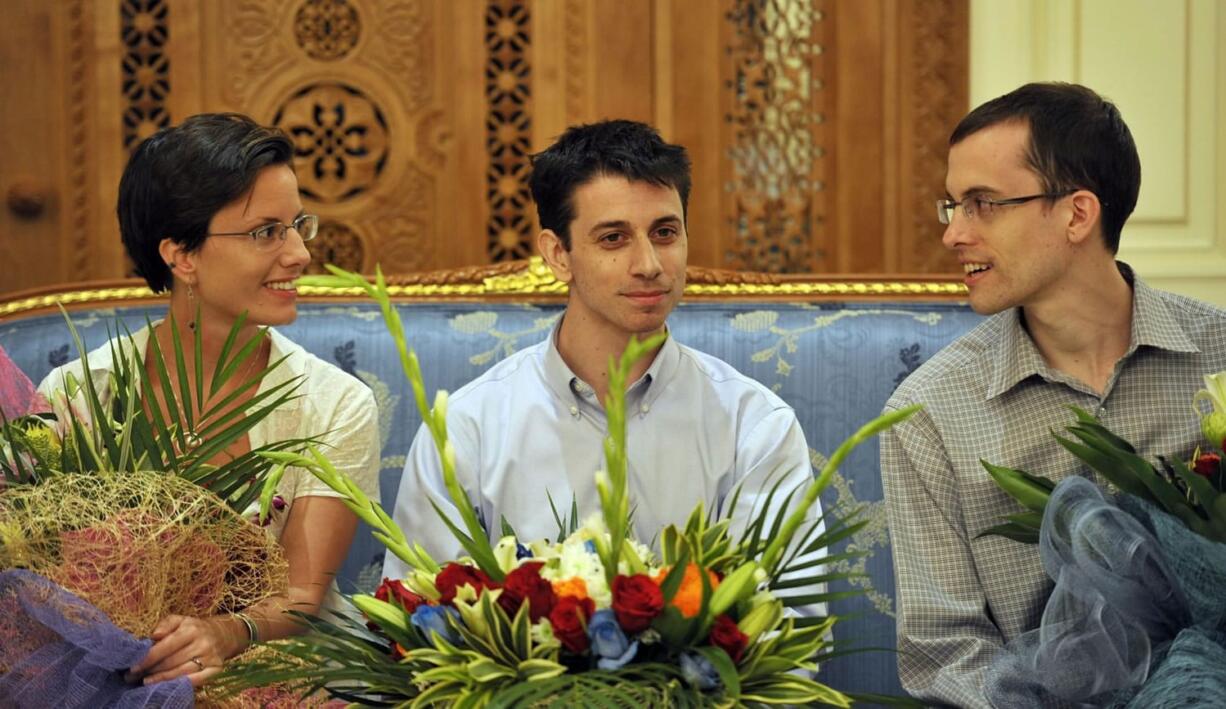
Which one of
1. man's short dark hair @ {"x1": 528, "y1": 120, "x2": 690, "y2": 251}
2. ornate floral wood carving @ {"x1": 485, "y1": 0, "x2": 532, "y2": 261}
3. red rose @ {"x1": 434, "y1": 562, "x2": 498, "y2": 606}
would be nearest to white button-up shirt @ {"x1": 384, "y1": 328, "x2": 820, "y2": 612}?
man's short dark hair @ {"x1": 528, "y1": 120, "x2": 690, "y2": 251}

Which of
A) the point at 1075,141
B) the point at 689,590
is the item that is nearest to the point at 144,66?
the point at 1075,141

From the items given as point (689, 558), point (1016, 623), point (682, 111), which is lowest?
point (1016, 623)

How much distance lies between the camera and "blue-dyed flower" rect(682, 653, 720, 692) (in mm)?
1421

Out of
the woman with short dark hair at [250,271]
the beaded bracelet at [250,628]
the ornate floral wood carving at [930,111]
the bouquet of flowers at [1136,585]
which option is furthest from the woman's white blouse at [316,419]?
the ornate floral wood carving at [930,111]

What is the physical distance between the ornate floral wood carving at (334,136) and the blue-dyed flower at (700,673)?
2283mm

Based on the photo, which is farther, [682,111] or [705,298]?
[682,111]

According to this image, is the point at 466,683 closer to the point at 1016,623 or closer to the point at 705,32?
the point at 1016,623

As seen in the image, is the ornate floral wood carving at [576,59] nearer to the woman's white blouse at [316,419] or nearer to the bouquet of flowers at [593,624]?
the woman's white blouse at [316,419]

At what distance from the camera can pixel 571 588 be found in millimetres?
1476

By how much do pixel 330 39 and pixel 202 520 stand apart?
205 centimetres

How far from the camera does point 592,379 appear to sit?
241 cm

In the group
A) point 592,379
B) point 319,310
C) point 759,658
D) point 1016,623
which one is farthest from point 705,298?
point 759,658

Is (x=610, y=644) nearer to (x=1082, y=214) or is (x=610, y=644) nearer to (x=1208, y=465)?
(x=1208, y=465)

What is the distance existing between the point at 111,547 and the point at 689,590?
24.8 inches
